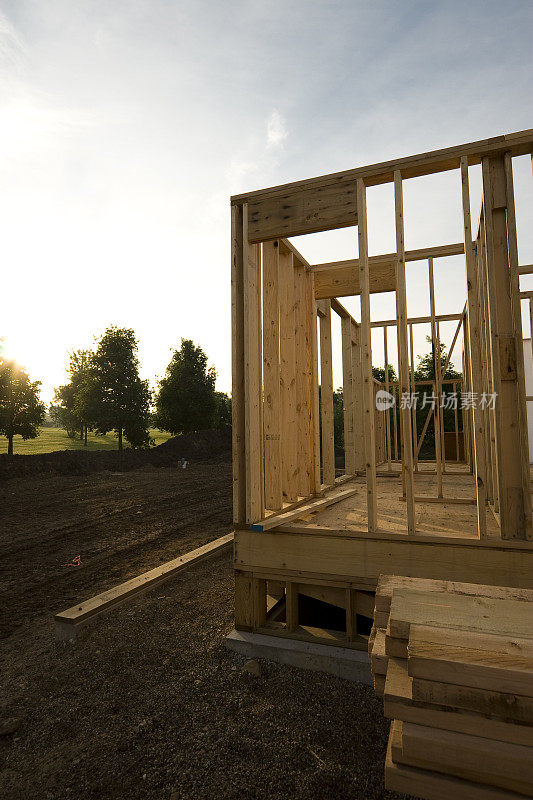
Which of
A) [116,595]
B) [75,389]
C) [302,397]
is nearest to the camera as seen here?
[116,595]

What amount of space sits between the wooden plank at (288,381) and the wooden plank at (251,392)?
1.11 meters

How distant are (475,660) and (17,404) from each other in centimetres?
2574

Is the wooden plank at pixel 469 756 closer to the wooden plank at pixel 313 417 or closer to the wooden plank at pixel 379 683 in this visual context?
the wooden plank at pixel 379 683

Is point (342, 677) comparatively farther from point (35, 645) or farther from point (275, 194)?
point (275, 194)

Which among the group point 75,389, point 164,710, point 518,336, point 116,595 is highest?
point 75,389

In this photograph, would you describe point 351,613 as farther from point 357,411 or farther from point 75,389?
point 75,389

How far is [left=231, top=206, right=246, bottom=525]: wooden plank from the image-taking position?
4418 millimetres

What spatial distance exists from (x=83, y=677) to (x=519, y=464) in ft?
13.6

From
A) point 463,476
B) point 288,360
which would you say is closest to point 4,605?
point 288,360

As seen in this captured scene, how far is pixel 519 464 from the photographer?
3.59 meters

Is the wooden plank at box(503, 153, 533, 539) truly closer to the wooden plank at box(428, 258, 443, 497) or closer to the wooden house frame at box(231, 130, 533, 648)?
the wooden house frame at box(231, 130, 533, 648)

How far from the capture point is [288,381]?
578cm

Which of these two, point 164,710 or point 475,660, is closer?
point 475,660

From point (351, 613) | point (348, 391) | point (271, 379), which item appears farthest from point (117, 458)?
point (351, 613)
